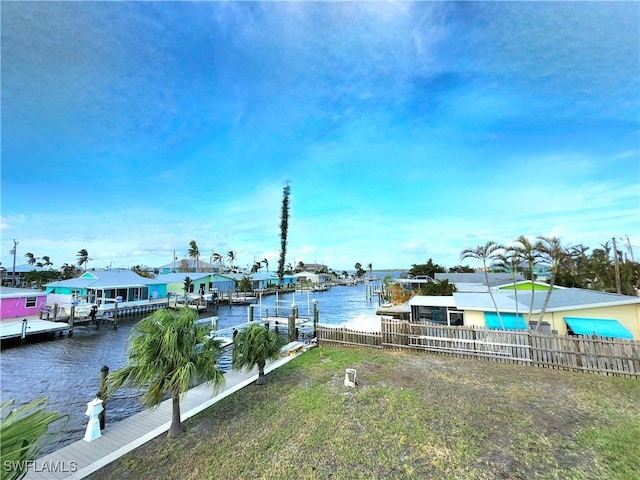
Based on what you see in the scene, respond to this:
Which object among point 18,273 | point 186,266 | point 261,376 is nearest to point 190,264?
point 186,266

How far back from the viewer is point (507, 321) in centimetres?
1254

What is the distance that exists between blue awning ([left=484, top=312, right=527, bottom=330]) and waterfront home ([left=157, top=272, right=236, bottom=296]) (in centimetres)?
3699

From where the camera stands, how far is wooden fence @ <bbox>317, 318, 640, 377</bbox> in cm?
915

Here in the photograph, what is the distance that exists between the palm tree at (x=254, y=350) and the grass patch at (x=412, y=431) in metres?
0.72

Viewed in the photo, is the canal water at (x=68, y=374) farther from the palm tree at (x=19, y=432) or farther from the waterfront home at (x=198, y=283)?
the waterfront home at (x=198, y=283)

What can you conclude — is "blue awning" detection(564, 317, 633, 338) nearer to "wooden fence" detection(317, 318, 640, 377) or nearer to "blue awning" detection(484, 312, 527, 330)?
"wooden fence" detection(317, 318, 640, 377)

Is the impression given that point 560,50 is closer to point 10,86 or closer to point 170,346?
point 170,346

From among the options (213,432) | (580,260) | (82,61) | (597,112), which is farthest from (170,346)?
(580,260)

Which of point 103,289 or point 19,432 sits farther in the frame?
point 103,289

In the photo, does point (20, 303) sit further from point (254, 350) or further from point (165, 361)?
point (165, 361)

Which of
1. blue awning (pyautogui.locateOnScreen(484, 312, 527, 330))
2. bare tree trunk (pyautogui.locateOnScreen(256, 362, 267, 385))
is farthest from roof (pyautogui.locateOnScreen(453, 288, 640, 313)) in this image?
bare tree trunk (pyautogui.locateOnScreen(256, 362, 267, 385))

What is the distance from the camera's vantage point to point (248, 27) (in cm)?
1277

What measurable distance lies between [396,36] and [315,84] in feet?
16.2

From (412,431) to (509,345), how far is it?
716 centimetres
